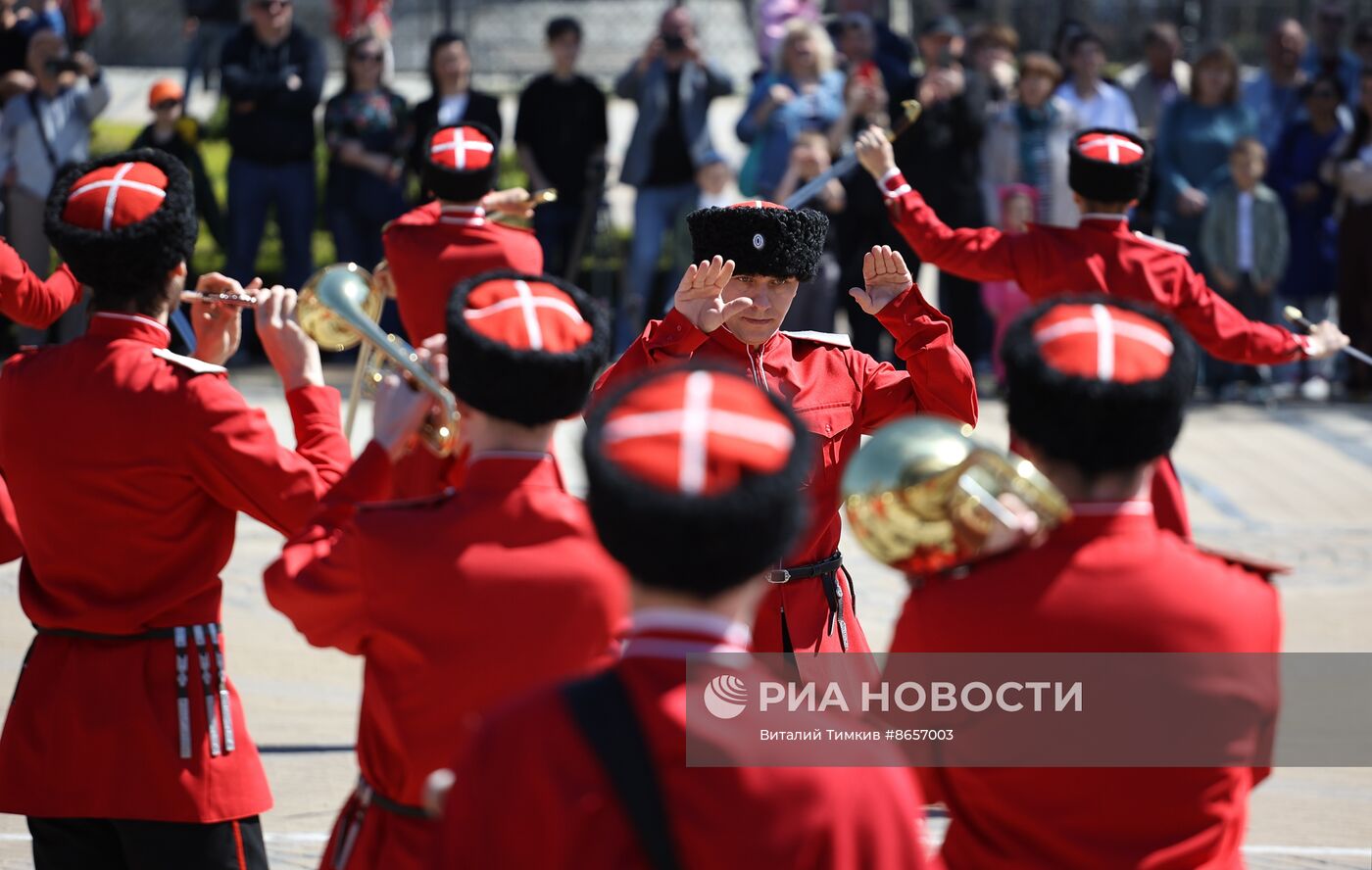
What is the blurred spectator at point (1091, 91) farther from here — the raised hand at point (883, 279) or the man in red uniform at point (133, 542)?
the man in red uniform at point (133, 542)

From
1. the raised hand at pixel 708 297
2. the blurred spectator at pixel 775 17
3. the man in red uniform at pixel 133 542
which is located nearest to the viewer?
the man in red uniform at pixel 133 542

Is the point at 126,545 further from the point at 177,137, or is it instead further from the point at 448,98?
the point at 448,98

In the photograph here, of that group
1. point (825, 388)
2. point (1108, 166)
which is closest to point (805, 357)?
point (825, 388)

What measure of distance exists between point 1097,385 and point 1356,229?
1025cm

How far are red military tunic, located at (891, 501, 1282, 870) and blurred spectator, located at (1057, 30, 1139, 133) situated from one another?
971cm

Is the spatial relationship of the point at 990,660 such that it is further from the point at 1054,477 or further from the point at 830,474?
the point at 830,474

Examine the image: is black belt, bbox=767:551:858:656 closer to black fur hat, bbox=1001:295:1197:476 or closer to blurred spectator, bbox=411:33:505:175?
black fur hat, bbox=1001:295:1197:476

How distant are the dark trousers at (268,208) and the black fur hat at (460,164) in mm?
4578

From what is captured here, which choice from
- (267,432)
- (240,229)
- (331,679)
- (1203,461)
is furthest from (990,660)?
(240,229)

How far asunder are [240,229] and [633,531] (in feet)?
34.6

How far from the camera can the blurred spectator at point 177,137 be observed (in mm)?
12070

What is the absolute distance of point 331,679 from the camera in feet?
24.4

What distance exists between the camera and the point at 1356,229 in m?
12.5

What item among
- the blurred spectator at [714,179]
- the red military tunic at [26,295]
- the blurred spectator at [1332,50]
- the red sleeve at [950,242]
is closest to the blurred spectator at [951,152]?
the blurred spectator at [714,179]
